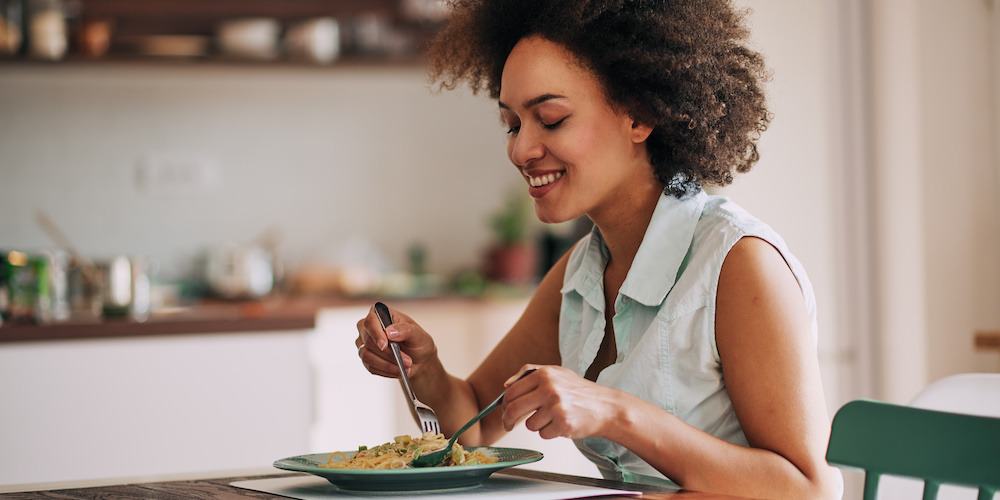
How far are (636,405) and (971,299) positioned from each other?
6.65 ft

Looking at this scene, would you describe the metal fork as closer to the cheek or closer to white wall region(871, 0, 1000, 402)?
the cheek

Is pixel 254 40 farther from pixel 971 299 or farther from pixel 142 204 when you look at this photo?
pixel 971 299

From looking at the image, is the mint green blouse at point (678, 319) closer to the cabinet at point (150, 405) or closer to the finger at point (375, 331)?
the finger at point (375, 331)

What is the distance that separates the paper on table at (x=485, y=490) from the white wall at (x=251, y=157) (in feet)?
10.7

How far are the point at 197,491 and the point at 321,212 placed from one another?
3488 mm

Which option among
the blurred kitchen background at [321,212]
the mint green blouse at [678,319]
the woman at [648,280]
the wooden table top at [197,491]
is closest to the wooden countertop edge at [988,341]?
the blurred kitchen background at [321,212]

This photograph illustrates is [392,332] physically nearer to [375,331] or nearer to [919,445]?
[375,331]

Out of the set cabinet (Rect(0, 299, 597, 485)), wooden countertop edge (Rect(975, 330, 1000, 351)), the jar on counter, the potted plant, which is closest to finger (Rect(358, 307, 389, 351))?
cabinet (Rect(0, 299, 597, 485))

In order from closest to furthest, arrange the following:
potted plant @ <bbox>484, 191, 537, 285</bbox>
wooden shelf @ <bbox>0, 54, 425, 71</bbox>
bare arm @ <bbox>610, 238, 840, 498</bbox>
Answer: bare arm @ <bbox>610, 238, 840, 498</bbox> < wooden shelf @ <bbox>0, 54, 425, 71</bbox> < potted plant @ <bbox>484, 191, 537, 285</bbox>

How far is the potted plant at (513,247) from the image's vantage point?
455cm

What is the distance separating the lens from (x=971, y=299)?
117 inches

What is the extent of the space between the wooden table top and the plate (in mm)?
33

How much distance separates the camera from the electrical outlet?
450 cm

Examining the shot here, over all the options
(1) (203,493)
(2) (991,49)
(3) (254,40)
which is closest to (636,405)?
(1) (203,493)
